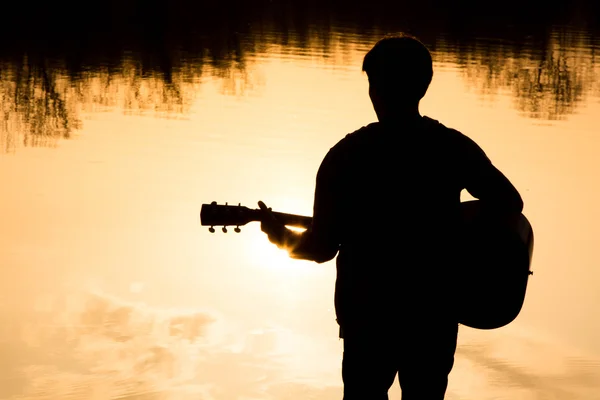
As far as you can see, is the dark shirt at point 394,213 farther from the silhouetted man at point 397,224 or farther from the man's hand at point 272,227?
the man's hand at point 272,227

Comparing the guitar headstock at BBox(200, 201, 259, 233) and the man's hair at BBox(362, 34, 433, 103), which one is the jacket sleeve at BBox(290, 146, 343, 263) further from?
the guitar headstock at BBox(200, 201, 259, 233)

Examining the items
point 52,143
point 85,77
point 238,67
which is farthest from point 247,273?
point 238,67

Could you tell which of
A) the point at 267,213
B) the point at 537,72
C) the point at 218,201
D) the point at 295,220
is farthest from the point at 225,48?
the point at 267,213

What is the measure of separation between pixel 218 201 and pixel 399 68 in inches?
274

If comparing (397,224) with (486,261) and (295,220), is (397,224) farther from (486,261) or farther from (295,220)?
(295,220)

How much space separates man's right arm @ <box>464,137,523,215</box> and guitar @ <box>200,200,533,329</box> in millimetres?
116

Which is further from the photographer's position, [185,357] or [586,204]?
[586,204]

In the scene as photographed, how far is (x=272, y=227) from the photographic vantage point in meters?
3.70

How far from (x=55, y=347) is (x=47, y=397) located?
32.0 inches

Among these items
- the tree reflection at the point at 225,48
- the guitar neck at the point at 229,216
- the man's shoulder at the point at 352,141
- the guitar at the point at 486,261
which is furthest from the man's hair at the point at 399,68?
the tree reflection at the point at 225,48

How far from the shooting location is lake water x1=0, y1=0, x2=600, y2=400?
6535 mm

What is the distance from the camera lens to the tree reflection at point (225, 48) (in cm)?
1659

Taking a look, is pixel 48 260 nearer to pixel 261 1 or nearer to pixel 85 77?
pixel 85 77

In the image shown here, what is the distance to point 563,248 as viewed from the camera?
9.34 meters
